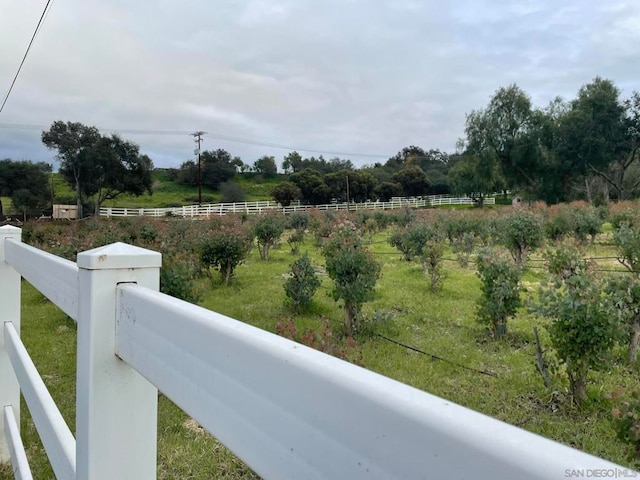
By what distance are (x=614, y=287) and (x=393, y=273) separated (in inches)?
240

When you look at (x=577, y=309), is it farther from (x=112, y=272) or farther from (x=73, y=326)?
(x=73, y=326)

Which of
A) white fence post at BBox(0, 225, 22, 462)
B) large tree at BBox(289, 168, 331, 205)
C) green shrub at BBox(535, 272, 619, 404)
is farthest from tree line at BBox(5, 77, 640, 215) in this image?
white fence post at BBox(0, 225, 22, 462)

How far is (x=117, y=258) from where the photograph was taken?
77 centimetres

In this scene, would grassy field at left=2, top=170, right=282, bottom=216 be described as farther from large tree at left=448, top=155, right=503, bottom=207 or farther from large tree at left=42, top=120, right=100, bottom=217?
large tree at left=448, top=155, right=503, bottom=207

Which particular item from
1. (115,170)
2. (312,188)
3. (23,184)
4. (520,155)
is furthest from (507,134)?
(23,184)

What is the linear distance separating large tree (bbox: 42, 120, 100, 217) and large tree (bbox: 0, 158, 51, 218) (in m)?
6.91

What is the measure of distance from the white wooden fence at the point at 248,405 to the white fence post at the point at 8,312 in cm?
131

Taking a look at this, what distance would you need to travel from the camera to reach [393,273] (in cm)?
981

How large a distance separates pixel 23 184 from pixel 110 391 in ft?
145

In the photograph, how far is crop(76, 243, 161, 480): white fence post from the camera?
2.39 ft

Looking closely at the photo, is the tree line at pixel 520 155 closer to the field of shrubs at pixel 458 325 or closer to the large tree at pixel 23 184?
the large tree at pixel 23 184

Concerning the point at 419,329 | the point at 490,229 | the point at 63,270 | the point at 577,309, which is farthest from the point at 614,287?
the point at 490,229

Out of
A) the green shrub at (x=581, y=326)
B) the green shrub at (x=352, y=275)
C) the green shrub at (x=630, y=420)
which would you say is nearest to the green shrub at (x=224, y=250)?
the green shrub at (x=352, y=275)

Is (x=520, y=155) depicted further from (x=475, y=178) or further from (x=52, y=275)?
(x=52, y=275)
